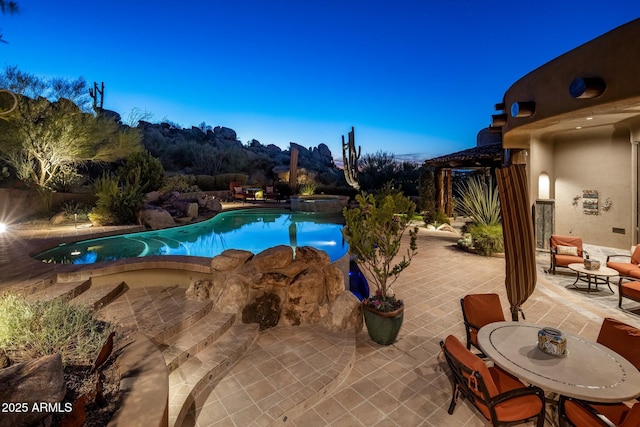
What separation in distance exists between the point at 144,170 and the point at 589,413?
14.6m

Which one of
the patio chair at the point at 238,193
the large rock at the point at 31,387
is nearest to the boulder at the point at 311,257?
the large rock at the point at 31,387

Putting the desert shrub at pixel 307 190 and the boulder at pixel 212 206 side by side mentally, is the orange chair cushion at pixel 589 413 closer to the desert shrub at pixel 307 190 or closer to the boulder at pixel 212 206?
the boulder at pixel 212 206

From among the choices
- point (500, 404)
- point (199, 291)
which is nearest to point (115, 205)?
point (199, 291)

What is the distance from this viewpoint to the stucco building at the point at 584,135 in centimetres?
468

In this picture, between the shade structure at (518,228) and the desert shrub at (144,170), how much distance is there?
12.8 m

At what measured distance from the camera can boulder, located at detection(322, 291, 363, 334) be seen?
12.9 feet

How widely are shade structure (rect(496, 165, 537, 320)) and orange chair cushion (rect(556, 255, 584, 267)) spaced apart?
4.35 meters

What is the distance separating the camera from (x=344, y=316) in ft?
12.9

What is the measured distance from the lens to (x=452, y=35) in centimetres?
2247

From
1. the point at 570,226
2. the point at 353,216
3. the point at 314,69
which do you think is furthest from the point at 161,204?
the point at 314,69

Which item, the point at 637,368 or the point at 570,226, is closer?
the point at 637,368

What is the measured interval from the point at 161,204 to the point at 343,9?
13639 mm

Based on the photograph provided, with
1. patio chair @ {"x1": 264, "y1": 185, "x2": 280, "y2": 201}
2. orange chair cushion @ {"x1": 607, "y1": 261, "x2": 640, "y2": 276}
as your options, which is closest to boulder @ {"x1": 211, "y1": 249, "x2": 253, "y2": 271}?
orange chair cushion @ {"x1": 607, "y1": 261, "x2": 640, "y2": 276}

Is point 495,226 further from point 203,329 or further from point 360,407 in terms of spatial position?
point 203,329
